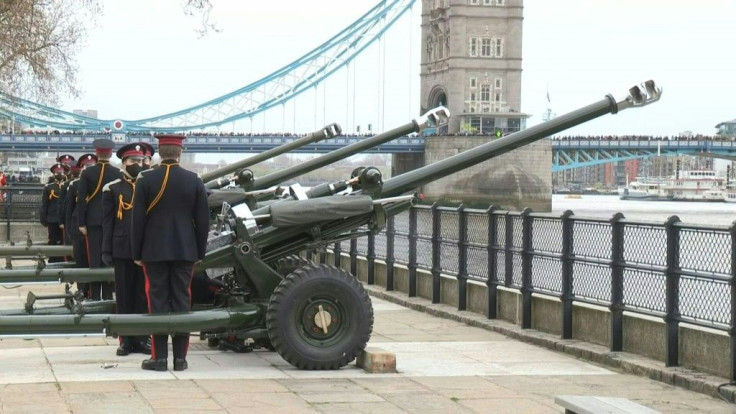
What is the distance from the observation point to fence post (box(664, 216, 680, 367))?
9914 mm

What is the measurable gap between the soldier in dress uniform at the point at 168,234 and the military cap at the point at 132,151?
53.3 inches

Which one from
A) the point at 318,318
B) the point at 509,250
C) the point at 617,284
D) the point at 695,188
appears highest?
the point at 509,250

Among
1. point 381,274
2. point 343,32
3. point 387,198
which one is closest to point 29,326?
point 387,198

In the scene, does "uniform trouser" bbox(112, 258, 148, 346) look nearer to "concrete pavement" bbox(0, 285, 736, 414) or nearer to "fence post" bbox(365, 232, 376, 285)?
"concrete pavement" bbox(0, 285, 736, 414)

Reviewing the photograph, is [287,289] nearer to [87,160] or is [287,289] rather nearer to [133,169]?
[133,169]

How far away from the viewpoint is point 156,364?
9.39m

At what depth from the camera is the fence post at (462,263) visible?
1406cm

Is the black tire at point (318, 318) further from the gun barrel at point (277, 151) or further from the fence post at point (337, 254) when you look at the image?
the fence post at point (337, 254)

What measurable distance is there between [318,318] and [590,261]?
8.92 ft

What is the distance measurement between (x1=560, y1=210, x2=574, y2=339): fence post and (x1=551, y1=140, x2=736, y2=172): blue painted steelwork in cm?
10192

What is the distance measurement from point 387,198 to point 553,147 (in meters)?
103

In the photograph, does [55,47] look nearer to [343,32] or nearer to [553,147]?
[343,32]

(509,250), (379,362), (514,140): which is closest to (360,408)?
(379,362)

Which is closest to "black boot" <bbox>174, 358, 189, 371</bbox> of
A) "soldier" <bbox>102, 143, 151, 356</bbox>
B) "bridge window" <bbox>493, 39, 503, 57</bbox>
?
"soldier" <bbox>102, 143, 151, 356</bbox>
